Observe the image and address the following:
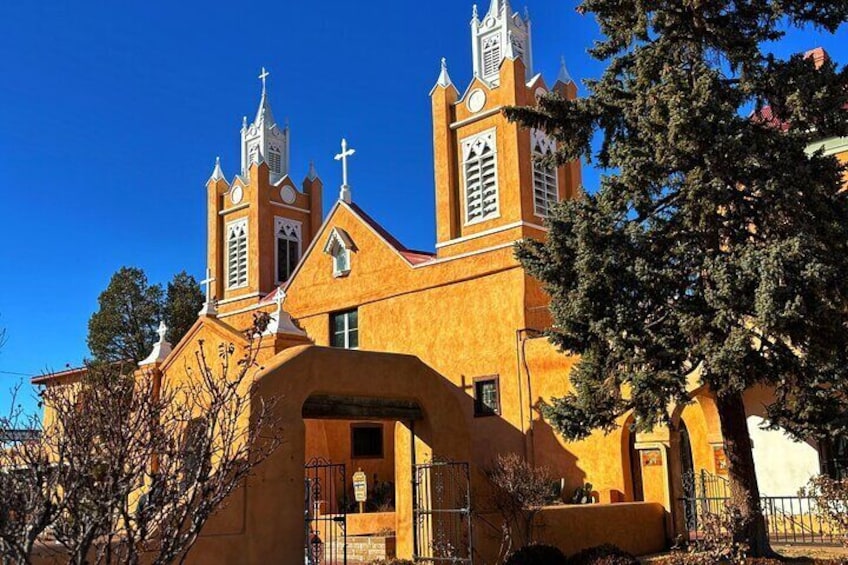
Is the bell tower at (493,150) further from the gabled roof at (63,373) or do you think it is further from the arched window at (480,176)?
the gabled roof at (63,373)

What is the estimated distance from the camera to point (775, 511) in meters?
20.6

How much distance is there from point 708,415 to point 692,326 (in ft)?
27.8

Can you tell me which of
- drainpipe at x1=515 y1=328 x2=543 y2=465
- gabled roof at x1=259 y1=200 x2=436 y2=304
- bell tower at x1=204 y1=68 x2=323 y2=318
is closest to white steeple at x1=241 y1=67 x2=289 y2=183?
bell tower at x1=204 y1=68 x2=323 y2=318

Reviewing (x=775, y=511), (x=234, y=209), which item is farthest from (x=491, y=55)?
(x=775, y=511)

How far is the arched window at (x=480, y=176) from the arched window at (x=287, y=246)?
12891 millimetres

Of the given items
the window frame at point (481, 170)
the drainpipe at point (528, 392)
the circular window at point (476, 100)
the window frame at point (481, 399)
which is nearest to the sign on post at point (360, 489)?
the window frame at point (481, 399)

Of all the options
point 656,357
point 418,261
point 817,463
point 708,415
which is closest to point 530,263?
point 656,357

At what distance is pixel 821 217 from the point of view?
14188 millimetres

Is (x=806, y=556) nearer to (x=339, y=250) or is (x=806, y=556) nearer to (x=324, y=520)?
(x=324, y=520)

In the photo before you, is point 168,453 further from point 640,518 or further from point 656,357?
point 640,518

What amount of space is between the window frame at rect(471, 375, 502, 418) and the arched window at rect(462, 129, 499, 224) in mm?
4899

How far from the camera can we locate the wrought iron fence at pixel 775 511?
62.8ft

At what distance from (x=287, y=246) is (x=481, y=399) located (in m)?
15.9

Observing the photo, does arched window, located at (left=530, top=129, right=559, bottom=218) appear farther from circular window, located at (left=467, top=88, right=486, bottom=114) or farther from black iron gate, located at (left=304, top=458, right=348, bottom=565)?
black iron gate, located at (left=304, top=458, right=348, bottom=565)
